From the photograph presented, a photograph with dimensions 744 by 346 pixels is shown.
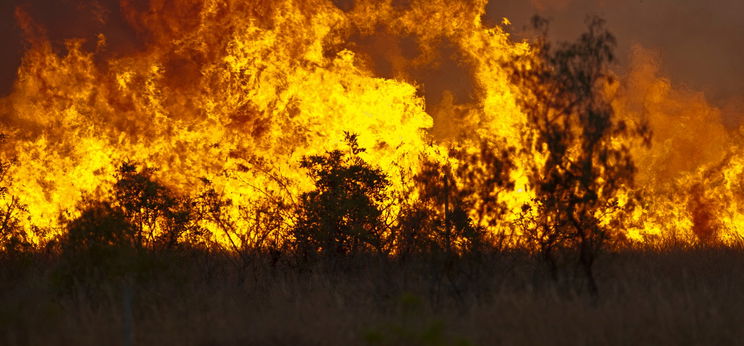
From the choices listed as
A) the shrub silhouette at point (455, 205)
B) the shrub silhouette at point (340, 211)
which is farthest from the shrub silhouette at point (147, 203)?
the shrub silhouette at point (455, 205)

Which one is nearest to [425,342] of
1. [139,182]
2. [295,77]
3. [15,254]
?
[139,182]

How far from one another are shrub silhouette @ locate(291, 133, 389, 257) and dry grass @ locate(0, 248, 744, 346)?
1223 millimetres

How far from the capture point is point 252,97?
20.8 m

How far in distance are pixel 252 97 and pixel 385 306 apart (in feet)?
41.7

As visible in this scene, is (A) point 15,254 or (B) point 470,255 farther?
(A) point 15,254

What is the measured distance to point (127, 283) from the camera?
9797 millimetres

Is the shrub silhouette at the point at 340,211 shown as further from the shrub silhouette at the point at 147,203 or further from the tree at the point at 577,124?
the tree at the point at 577,124

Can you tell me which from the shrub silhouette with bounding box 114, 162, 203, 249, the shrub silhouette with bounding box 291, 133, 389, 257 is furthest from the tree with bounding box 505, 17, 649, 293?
the shrub silhouette with bounding box 114, 162, 203, 249

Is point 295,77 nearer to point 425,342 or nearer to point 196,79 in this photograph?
point 196,79

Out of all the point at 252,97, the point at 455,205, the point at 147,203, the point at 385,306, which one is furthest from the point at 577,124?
the point at 252,97

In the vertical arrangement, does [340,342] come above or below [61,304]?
below

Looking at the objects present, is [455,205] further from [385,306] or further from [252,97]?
[252,97]

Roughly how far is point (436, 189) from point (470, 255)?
1.50 m

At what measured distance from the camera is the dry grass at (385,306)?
23.8 ft
